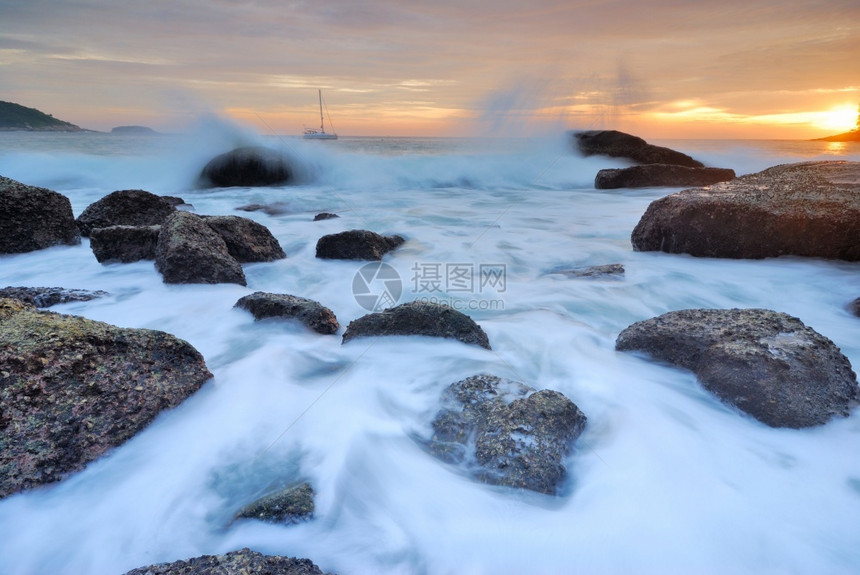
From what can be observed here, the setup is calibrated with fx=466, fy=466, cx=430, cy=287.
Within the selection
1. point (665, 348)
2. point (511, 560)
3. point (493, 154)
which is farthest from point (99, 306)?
point (493, 154)

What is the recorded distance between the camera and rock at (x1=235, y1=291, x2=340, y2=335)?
345 centimetres

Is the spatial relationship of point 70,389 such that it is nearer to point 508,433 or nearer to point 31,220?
point 508,433

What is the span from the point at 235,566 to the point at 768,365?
8.24 ft

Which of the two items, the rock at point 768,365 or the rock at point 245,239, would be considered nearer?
the rock at point 768,365

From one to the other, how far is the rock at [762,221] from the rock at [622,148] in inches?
439

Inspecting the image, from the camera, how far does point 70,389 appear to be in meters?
1.95

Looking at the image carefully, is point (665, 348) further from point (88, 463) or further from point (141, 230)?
point (141, 230)

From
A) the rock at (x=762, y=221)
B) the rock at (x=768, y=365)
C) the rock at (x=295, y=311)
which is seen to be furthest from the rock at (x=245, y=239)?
the rock at (x=762, y=221)

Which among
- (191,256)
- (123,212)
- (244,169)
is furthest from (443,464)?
(244,169)

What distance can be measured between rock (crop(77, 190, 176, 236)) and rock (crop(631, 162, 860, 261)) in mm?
6411

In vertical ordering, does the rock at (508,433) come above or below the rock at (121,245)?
below

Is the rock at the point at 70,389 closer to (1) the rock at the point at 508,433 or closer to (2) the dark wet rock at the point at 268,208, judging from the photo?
(1) the rock at the point at 508,433

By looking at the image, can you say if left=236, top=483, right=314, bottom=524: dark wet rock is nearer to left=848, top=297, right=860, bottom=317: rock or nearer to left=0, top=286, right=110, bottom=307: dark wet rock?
left=0, top=286, right=110, bottom=307: dark wet rock

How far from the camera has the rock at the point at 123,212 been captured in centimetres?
603
